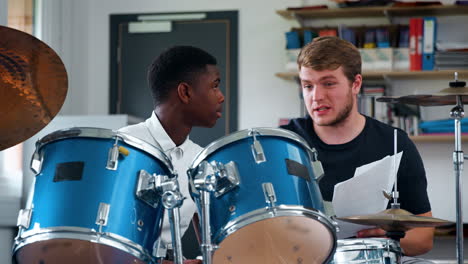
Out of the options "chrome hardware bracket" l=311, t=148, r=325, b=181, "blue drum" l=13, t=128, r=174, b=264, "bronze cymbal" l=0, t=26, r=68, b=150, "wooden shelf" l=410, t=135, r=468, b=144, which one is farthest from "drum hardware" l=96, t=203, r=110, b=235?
"wooden shelf" l=410, t=135, r=468, b=144

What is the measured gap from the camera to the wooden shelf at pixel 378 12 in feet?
15.4

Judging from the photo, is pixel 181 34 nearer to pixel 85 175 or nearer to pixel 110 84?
pixel 110 84

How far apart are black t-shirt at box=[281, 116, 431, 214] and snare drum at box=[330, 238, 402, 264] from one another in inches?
20.9

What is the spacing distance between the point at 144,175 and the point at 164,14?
11.6ft

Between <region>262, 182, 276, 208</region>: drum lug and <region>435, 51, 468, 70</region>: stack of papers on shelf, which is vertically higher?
<region>435, 51, 468, 70</region>: stack of papers on shelf

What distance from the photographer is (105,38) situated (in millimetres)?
5395

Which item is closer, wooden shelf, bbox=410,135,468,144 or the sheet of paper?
the sheet of paper

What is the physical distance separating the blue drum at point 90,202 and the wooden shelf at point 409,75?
9.84 feet

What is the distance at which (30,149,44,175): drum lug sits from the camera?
189 cm

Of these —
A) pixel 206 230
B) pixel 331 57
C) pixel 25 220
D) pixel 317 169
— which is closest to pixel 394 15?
pixel 331 57

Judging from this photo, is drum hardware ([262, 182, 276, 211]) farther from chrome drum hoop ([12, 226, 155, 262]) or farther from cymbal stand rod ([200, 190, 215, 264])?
chrome drum hoop ([12, 226, 155, 262])

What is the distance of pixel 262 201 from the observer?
1.83 meters

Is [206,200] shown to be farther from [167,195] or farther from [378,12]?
[378,12]

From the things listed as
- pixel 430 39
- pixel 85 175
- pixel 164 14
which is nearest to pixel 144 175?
pixel 85 175
